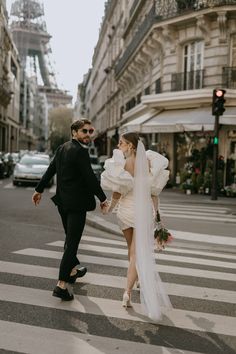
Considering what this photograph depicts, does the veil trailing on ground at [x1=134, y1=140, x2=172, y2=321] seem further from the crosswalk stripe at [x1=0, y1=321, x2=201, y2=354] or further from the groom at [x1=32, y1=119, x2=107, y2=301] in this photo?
the crosswalk stripe at [x1=0, y1=321, x2=201, y2=354]

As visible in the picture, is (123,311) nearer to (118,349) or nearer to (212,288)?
Answer: (118,349)

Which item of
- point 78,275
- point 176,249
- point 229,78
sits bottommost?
point 176,249

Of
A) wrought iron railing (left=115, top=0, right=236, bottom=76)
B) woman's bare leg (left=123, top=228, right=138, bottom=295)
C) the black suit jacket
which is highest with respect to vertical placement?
wrought iron railing (left=115, top=0, right=236, bottom=76)

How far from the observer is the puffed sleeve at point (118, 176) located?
5.09m

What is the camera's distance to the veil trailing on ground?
15.8ft

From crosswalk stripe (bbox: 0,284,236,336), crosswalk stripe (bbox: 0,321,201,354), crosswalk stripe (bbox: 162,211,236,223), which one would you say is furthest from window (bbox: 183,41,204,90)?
crosswalk stripe (bbox: 0,321,201,354)

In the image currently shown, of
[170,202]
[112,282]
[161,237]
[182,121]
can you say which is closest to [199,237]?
[112,282]

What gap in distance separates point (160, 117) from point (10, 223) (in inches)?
523

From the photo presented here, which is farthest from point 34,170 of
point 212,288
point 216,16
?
point 212,288

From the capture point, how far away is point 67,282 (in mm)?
5246

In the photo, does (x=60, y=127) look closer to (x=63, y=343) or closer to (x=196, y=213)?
(x=196, y=213)

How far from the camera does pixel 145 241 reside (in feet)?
16.5

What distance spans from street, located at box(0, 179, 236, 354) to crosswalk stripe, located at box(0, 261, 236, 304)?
1 centimetres

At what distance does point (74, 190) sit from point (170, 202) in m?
11.9
